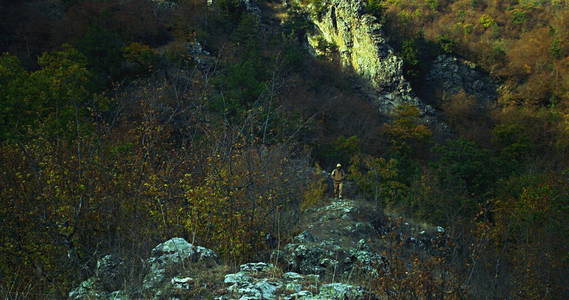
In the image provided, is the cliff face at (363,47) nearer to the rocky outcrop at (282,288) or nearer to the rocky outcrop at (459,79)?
the rocky outcrop at (459,79)

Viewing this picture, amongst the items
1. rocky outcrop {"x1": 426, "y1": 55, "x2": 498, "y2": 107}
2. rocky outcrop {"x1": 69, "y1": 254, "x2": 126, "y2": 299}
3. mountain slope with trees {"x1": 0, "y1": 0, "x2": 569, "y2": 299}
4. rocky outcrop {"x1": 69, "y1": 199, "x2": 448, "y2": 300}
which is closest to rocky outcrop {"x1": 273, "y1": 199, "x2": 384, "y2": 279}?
rocky outcrop {"x1": 69, "y1": 199, "x2": 448, "y2": 300}

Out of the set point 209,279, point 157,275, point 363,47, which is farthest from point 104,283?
point 363,47

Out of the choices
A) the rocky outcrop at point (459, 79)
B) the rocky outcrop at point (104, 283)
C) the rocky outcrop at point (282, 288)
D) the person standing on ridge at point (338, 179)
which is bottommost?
the person standing on ridge at point (338, 179)

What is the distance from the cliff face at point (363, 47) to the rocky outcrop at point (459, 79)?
4.63 m

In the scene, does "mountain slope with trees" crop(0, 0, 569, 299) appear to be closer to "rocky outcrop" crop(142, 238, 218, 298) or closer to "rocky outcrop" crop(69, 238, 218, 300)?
"rocky outcrop" crop(69, 238, 218, 300)

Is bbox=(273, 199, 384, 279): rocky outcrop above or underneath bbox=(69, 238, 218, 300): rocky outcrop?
underneath

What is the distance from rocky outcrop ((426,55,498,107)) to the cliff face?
15.2ft

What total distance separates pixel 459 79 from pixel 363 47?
34.2 ft

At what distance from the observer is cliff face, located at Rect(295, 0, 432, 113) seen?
1587 inches

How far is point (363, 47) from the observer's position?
4234 centimetres

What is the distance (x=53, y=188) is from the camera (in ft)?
17.4

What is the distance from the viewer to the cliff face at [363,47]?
1587 inches

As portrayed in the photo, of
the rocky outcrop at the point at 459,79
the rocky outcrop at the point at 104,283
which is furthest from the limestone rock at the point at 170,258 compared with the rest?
the rocky outcrop at the point at 459,79

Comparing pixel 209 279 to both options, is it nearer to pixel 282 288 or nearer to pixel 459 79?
pixel 282 288
